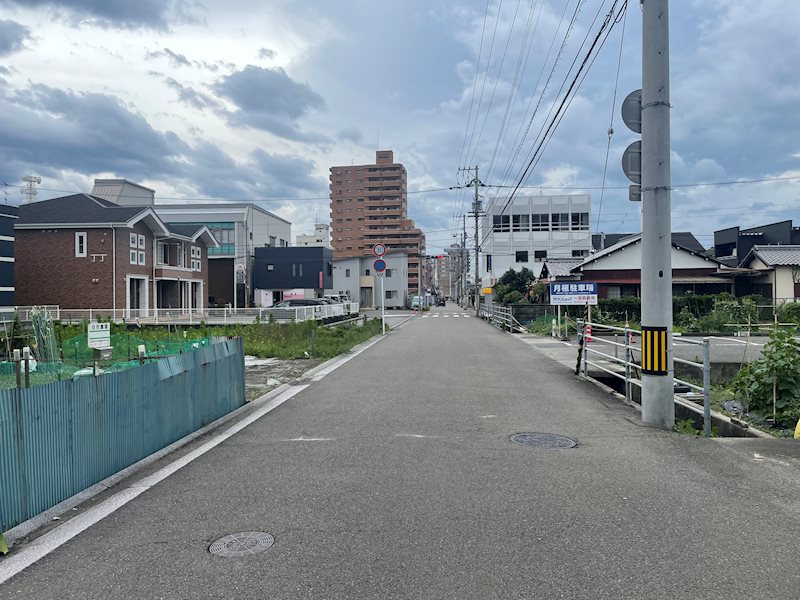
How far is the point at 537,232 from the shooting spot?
76.8 meters

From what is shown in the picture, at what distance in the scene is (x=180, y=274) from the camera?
151 feet

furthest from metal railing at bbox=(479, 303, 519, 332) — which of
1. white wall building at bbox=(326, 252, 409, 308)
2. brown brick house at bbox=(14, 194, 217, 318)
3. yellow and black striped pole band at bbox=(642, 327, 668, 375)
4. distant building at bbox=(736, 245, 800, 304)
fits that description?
white wall building at bbox=(326, 252, 409, 308)

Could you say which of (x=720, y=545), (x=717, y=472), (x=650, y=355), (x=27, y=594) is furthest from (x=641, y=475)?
(x=27, y=594)

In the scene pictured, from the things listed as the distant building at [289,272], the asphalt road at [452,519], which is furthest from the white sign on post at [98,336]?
the distant building at [289,272]

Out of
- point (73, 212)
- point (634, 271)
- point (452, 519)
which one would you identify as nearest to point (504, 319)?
point (634, 271)

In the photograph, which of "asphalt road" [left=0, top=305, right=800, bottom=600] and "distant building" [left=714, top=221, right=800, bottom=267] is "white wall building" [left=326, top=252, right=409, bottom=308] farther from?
"asphalt road" [left=0, top=305, right=800, bottom=600]

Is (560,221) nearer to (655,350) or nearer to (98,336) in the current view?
(98,336)

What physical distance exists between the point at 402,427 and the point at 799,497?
419cm

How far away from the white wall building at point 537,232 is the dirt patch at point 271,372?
61.4 meters

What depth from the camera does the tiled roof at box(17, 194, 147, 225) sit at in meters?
38.1

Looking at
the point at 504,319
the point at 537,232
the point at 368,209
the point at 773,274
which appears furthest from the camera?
the point at 368,209

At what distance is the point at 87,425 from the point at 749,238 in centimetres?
6000

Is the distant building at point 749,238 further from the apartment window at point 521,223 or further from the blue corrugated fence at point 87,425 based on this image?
the blue corrugated fence at point 87,425

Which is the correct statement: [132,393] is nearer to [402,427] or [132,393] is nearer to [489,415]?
[402,427]
